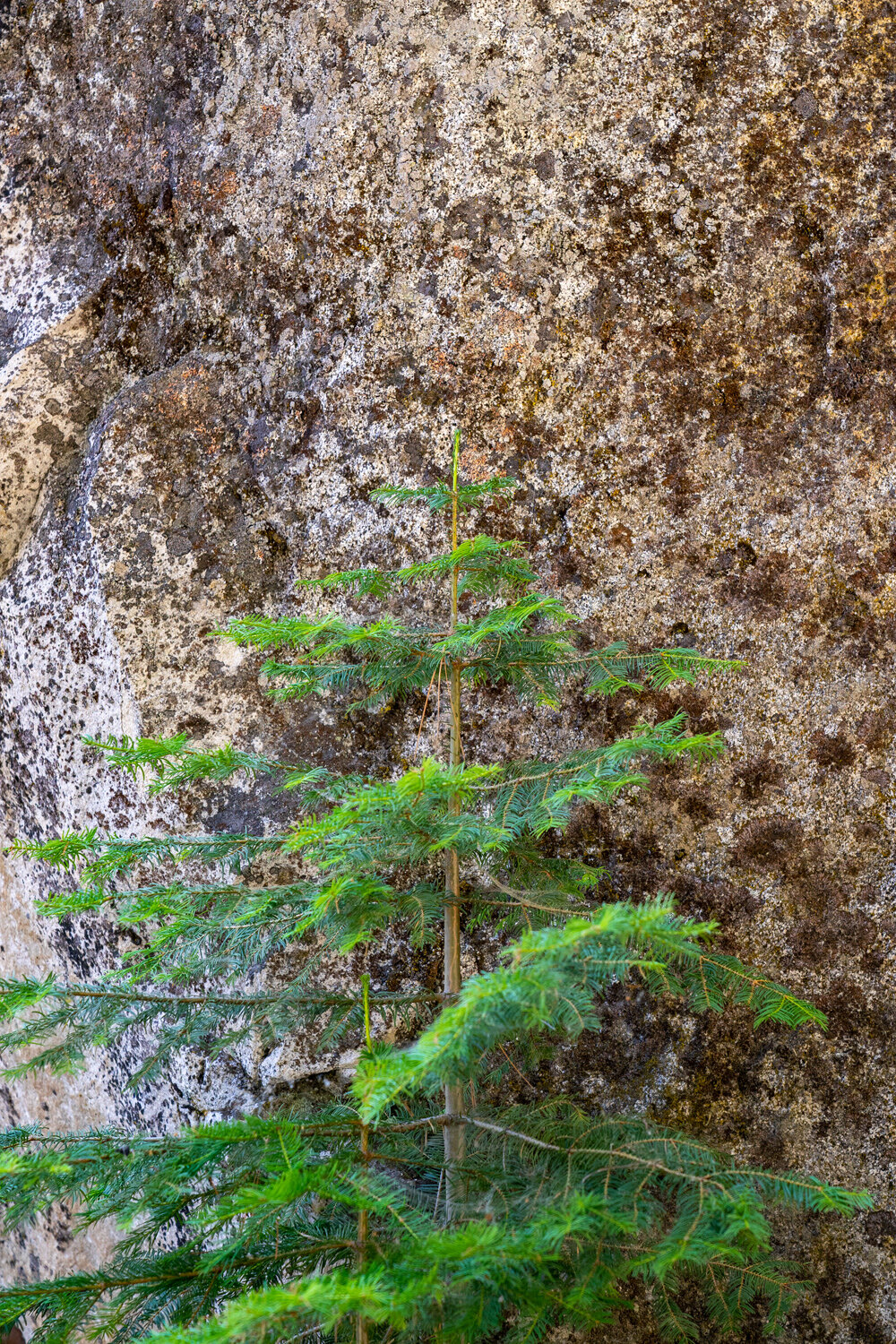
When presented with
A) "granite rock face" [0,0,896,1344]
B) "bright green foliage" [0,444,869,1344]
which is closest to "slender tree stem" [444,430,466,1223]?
"bright green foliage" [0,444,869,1344]

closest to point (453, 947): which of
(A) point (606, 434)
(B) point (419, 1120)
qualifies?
(B) point (419, 1120)

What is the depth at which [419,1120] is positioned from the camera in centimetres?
153

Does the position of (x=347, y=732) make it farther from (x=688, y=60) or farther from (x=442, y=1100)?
(x=688, y=60)

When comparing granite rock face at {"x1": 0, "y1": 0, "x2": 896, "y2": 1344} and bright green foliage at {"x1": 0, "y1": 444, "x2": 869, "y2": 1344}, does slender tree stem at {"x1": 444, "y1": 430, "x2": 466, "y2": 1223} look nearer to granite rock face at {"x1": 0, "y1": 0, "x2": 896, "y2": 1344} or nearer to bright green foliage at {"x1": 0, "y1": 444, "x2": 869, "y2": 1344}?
bright green foliage at {"x1": 0, "y1": 444, "x2": 869, "y2": 1344}

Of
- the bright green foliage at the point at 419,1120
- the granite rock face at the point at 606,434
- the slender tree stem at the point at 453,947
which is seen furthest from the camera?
the granite rock face at the point at 606,434

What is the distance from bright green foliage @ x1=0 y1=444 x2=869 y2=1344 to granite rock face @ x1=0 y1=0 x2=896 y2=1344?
552 mm

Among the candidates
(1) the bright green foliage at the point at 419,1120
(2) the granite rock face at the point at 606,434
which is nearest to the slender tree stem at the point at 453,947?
(1) the bright green foliage at the point at 419,1120

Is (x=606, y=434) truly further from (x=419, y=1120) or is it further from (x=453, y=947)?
(x=419, y=1120)

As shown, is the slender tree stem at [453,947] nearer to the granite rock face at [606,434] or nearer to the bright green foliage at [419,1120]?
the bright green foliage at [419,1120]

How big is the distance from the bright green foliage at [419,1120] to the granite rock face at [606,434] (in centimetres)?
55

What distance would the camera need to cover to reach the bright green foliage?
110 cm

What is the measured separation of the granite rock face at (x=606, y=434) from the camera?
2.22 metres

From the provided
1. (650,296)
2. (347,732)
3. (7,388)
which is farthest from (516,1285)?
(7,388)

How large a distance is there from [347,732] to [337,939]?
1.03m
